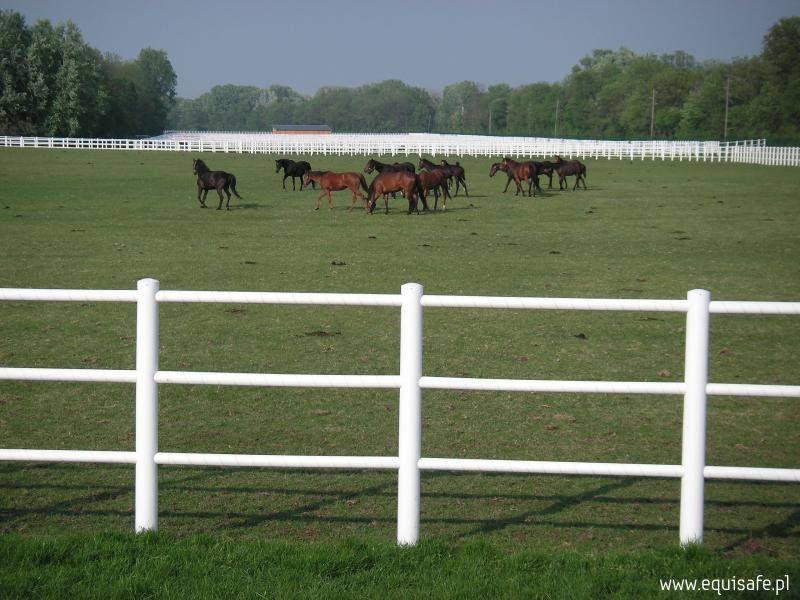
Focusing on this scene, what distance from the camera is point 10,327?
42.4 feet

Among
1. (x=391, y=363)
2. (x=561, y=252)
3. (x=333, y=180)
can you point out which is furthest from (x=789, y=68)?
(x=391, y=363)

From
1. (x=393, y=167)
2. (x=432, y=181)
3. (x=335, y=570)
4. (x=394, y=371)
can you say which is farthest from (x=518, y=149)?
(x=335, y=570)

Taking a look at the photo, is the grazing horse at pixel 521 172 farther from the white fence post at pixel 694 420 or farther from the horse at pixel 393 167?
the white fence post at pixel 694 420

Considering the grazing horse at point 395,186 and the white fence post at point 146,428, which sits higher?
the grazing horse at point 395,186

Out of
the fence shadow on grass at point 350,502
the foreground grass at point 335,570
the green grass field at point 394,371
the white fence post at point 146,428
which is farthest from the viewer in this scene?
the green grass field at point 394,371

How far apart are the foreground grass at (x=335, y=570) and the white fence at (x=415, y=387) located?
12.1 inches

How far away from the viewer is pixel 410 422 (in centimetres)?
591

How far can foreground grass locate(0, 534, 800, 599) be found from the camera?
17.1ft

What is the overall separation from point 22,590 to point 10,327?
825cm

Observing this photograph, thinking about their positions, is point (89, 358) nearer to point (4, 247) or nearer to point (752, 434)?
point (752, 434)

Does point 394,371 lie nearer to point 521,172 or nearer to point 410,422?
point 410,422

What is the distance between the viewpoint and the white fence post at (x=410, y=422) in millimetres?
5828

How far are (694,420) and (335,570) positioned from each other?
1979 mm

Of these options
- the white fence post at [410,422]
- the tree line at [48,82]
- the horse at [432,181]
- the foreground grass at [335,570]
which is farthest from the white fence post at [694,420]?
the tree line at [48,82]
